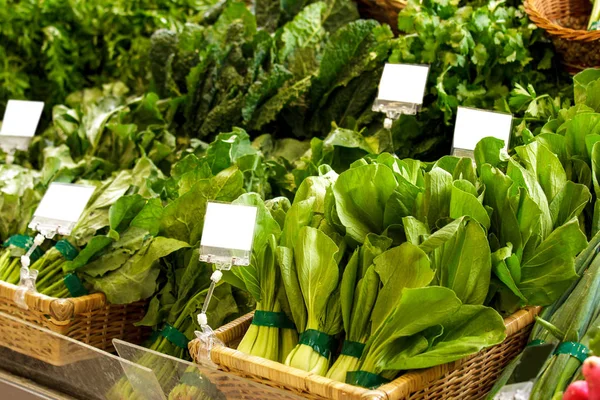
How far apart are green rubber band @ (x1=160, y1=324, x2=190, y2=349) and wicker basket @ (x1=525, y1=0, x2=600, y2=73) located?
114cm

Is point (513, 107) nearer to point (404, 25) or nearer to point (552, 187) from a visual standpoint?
point (404, 25)

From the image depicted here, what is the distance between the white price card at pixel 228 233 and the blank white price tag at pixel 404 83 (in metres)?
0.64

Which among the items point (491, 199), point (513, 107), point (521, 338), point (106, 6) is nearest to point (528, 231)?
point (491, 199)

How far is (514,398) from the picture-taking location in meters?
1.06

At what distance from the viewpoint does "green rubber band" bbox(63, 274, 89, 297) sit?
5.38ft

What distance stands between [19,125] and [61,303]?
0.88 m

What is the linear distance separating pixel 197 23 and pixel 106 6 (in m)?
0.38

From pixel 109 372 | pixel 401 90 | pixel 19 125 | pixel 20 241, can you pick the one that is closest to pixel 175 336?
pixel 109 372

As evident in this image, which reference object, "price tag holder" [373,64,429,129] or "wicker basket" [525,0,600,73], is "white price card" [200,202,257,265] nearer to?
"price tag holder" [373,64,429,129]

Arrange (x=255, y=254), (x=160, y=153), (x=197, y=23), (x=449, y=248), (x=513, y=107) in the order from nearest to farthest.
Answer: (x=449, y=248) → (x=255, y=254) → (x=513, y=107) → (x=160, y=153) → (x=197, y=23)

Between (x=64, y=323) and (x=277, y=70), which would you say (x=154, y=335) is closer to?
(x=64, y=323)

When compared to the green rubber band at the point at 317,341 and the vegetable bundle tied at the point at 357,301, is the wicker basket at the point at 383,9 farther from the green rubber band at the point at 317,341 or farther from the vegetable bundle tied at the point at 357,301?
the green rubber band at the point at 317,341

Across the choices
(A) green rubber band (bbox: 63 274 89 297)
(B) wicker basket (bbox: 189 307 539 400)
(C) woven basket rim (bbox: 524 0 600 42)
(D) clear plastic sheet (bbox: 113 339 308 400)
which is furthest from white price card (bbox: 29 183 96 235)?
(C) woven basket rim (bbox: 524 0 600 42)

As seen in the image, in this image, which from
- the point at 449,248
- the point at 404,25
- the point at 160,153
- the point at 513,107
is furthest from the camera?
the point at 160,153
